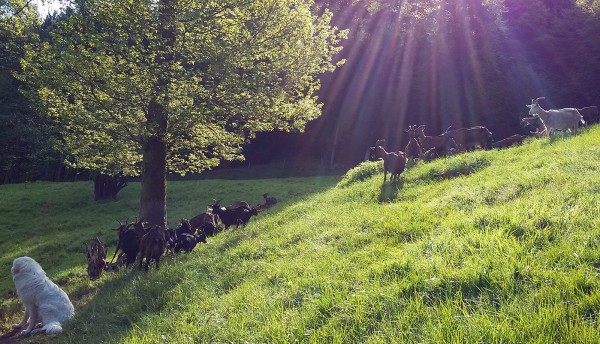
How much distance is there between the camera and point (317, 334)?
4.23 m

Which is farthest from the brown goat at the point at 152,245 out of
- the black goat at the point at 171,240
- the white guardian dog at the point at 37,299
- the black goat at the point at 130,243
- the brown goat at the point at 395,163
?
the brown goat at the point at 395,163

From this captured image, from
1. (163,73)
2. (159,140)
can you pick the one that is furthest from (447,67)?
(163,73)

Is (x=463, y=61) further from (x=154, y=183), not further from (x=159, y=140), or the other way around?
(x=154, y=183)

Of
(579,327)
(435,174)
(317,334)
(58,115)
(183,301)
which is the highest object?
(58,115)

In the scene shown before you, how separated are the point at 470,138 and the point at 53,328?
14791 mm

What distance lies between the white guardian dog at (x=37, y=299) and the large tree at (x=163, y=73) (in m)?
4.56

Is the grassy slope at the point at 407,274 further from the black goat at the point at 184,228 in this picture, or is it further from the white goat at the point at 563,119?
the white goat at the point at 563,119

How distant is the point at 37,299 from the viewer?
8.21 meters

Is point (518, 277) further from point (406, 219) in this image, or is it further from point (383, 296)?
point (406, 219)

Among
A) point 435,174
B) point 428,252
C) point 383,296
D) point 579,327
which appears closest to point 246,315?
point 383,296

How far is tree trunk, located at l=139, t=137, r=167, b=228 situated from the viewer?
44.0 feet

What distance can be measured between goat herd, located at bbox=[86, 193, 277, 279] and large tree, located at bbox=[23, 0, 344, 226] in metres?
1.64

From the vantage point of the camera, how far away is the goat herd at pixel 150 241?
9.98 metres

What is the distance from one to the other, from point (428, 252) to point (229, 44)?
8.96 metres
